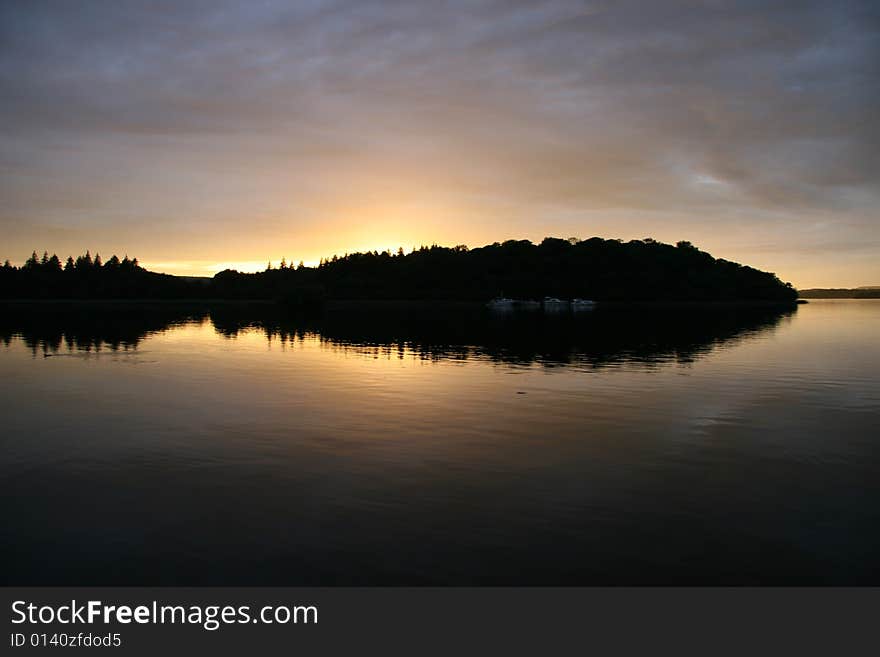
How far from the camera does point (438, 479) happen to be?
19609 mm

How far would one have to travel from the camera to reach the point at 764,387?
4038 cm

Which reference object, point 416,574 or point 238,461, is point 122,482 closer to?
point 238,461

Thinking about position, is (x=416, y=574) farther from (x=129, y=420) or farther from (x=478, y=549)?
(x=129, y=420)

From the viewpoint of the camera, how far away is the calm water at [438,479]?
13.8 m

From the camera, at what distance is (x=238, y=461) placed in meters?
21.9

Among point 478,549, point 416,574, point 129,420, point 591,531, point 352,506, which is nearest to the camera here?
point 416,574

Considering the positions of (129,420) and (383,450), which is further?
(129,420)

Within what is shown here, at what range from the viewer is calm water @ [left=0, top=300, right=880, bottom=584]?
1382 cm

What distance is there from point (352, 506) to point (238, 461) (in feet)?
22.1
